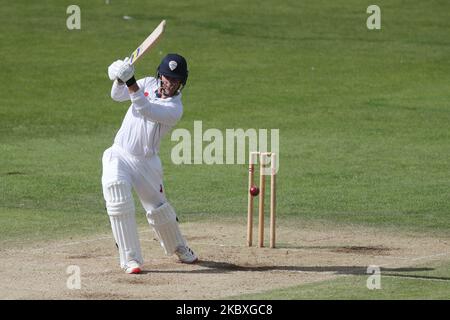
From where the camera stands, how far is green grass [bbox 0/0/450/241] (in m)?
17.1

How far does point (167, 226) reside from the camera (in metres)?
13.1

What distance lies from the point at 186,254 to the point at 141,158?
1.19 m

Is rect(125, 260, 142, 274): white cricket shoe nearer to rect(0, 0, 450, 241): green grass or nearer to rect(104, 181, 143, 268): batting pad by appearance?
rect(104, 181, 143, 268): batting pad

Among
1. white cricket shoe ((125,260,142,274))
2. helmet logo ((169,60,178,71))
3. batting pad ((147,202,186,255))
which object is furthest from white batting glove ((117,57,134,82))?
white cricket shoe ((125,260,142,274))

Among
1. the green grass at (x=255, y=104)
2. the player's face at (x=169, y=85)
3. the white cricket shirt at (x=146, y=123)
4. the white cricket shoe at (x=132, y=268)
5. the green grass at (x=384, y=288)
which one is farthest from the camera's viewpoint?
the green grass at (x=255, y=104)

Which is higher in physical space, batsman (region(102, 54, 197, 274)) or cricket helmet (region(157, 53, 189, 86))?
cricket helmet (region(157, 53, 189, 86))

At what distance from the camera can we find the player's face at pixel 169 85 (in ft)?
41.8

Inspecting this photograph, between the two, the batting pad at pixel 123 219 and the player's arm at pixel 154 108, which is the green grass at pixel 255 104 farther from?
the player's arm at pixel 154 108

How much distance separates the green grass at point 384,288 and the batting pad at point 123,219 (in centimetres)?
166

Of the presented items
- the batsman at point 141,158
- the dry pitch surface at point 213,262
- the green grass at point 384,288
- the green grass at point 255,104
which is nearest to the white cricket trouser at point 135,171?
the batsman at point 141,158

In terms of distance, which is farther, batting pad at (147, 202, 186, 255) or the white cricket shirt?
batting pad at (147, 202, 186, 255)

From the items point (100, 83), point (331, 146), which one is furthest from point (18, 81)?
point (331, 146)

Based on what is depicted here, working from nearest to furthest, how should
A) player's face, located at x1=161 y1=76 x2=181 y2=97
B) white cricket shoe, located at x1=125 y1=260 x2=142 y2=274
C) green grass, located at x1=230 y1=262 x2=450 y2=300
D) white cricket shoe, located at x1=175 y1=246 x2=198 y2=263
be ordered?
green grass, located at x1=230 y1=262 x2=450 y2=300 < white cricket shoe, located at x1=125 y1=260 x2=142 y2=274 < player's face, located at x1=161 y1=76 x2=181 y2=97 < white cricket shoe, located at x1=175 y1=246 x2=198 y2=263
